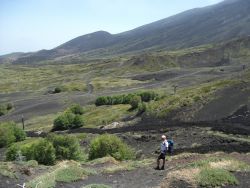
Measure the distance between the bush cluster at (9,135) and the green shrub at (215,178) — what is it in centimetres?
3690

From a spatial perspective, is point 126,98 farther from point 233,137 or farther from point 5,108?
point 233,137

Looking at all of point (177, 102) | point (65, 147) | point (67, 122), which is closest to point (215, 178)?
point (65, 147)

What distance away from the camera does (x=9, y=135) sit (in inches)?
2127

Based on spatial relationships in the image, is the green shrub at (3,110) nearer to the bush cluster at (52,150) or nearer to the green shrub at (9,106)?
the green shrub at (9,106)

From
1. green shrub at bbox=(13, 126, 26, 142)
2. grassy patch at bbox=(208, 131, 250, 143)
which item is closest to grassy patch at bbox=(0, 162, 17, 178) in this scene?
grassy patch at bbox=(208, 131, 250, 143)

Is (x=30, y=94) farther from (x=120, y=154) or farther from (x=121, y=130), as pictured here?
(x=120, y=154)

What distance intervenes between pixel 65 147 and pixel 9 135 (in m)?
21.2

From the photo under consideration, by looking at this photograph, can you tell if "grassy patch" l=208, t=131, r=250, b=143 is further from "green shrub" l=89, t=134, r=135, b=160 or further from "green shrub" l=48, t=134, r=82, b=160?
"green shrub" l=48, t=134, r=82, b=160

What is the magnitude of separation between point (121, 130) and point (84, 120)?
61.0 feet

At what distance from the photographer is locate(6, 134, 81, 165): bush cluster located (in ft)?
109

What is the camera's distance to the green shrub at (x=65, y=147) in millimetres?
34531

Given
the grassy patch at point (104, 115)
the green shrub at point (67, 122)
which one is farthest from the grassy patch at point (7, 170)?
the green shrub at point (67, 122)

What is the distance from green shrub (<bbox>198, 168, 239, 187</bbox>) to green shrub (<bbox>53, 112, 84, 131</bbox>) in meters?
48.4

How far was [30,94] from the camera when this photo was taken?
132m
